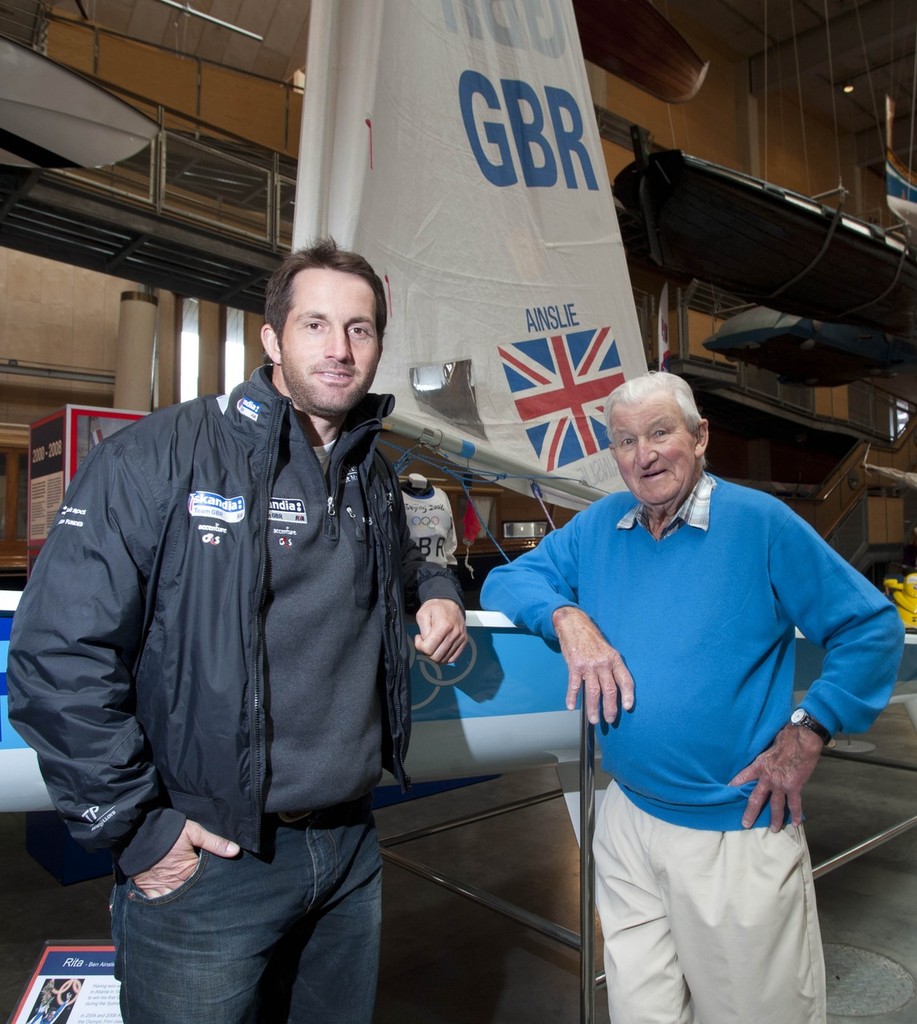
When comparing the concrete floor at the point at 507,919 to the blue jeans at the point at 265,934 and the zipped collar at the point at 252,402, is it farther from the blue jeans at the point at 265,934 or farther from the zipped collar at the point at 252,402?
the zipped collar at the point at 252,402

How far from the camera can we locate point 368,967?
1143 mm

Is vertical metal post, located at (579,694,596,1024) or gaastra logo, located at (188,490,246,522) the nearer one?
gaastra logo, located at (188,490,246,522)

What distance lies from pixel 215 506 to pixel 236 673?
0.65ft

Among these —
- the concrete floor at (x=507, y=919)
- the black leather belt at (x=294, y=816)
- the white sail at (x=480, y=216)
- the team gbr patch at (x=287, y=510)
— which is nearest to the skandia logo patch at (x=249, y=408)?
the team gbr patch at (x=287, y=510)

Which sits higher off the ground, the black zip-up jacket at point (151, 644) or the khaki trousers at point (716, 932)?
the black zip-up jacket at point (151, 644)

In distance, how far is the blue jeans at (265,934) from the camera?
0.94 m

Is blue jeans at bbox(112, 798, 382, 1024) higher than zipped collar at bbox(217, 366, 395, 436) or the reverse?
the reverse

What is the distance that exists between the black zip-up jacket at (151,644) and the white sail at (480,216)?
137 centimetres

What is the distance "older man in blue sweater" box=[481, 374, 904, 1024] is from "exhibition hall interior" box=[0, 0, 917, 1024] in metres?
0.04

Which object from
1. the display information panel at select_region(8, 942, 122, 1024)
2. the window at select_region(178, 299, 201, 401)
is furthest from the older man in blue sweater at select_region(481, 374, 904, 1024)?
the window at select_region(178, 299, 201, 401)

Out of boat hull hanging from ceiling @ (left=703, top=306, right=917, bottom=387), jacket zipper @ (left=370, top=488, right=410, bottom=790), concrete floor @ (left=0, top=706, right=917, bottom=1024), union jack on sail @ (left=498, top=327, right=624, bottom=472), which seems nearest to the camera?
jacket zipper @ (left=370, top=488, right=410, bottom=790)

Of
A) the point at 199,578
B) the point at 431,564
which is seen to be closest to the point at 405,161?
the point at 431,564

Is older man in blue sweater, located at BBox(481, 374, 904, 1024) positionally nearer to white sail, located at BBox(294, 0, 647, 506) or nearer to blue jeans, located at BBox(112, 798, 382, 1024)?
blue jeans, located at BBox(112, 798, 382, 1024)

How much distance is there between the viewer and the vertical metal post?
1.49m
